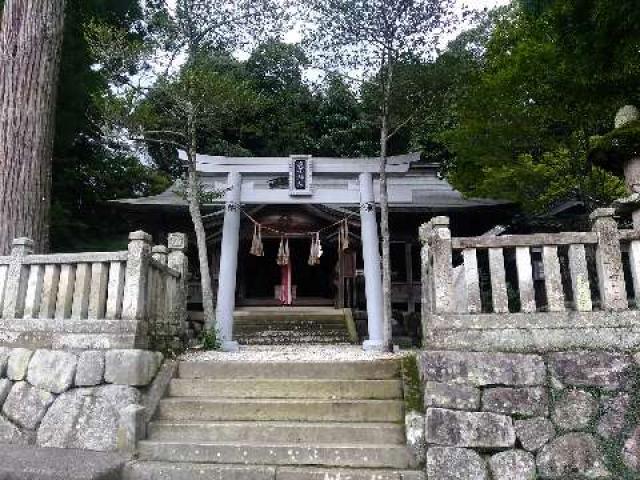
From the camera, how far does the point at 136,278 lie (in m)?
4.86

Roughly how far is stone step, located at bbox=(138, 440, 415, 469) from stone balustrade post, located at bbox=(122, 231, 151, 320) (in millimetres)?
1265

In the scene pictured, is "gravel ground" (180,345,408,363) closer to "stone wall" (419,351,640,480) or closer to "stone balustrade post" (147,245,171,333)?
"stone balustrade post" (147,245,171,333)

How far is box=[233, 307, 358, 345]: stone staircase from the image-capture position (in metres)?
11.0

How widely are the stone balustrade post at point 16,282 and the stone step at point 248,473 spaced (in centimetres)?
238

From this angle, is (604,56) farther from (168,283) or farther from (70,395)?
(70,395)

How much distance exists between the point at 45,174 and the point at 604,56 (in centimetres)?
791

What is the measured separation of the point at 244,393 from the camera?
4.90 meters

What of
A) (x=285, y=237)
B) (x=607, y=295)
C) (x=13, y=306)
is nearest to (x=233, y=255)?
(x=285, y=237)

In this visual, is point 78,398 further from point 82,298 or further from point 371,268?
point 371,268

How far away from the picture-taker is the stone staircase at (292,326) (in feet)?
36.0

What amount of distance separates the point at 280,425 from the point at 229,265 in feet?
17.8

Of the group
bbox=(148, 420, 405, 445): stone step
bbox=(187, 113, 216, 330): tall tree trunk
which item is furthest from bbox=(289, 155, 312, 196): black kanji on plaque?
bbox=(148, 420, 405, 445): stone step

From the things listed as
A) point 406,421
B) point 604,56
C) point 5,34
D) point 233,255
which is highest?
point 5,34

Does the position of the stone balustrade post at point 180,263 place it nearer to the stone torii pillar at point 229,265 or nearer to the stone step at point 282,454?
the stone torii pillar at point 229,265
